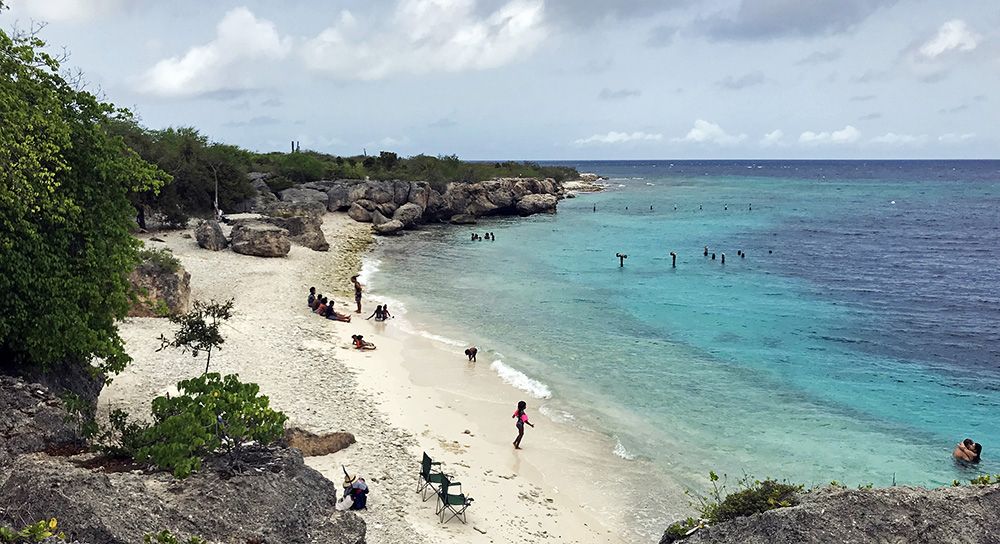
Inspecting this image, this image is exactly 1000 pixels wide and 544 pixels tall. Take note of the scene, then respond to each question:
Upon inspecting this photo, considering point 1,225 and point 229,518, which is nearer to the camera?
point 229,518

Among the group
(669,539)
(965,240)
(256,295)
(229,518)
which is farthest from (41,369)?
(965,240)

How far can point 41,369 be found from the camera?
12961mm

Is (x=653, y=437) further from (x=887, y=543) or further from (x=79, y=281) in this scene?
(x=79, y=281)

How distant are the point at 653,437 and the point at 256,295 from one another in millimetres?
21335

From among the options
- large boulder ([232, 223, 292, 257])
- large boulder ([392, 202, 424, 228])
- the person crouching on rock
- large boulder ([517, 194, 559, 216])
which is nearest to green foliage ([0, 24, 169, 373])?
the person crouching on rock

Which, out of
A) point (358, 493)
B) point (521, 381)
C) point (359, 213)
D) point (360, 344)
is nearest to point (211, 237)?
point (360, 344)

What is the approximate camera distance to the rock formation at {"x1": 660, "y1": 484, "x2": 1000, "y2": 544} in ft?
26.0

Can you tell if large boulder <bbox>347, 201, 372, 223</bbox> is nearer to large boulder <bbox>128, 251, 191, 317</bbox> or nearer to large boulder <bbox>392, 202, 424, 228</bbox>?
large boulder <bbox>392, 202, 424, 228</bbox>

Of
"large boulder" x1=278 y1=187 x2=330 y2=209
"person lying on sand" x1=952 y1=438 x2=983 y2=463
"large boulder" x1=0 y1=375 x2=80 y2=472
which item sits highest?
"large boulder" x1=278 y1=187 x2=330 y2=209

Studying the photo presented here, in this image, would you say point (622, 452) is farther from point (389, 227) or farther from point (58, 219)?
point (389, 227)

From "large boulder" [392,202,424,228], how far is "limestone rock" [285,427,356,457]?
2107 inches

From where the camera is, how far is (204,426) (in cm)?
1001

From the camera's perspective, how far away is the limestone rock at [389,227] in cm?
6438

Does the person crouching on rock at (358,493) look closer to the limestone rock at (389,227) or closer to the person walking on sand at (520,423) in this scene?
the person walking on sand at (520,423)
